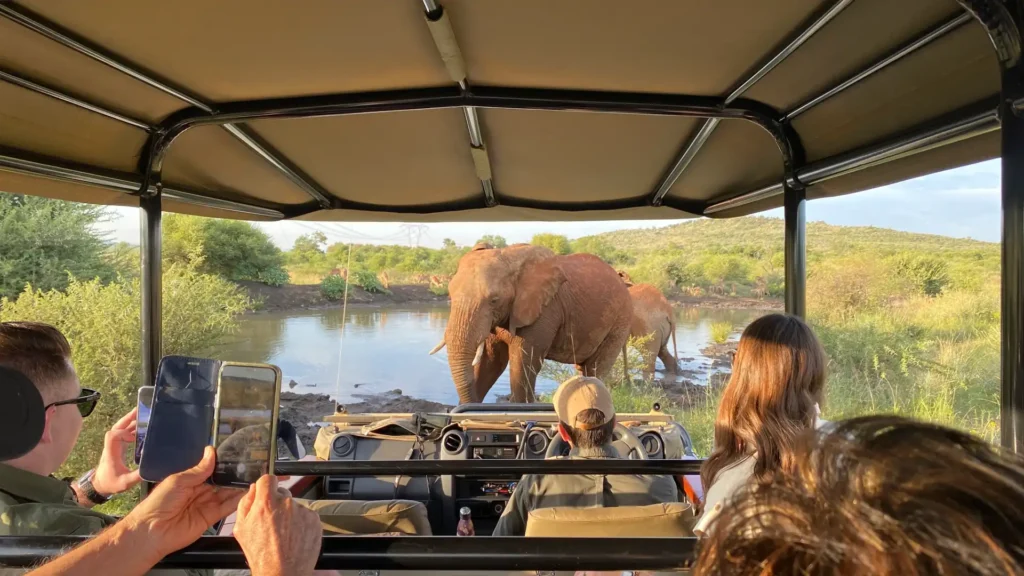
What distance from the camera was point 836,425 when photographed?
0.46m

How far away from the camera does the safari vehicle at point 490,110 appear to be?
116 cm

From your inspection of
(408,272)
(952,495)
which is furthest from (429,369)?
(952,495)

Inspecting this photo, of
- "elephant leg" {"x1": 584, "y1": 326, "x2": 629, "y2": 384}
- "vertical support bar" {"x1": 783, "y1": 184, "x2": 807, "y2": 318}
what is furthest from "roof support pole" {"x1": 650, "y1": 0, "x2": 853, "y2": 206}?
"elephant leg" {"x1": 584, "y1": 326, "x2": 629, "y2": 384}

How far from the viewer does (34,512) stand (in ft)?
3.62

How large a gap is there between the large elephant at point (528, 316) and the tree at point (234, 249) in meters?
14.0

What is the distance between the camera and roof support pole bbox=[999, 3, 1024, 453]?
3.70 ft

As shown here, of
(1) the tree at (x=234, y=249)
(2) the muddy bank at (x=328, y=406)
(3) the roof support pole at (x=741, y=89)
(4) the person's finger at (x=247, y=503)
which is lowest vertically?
(2) the muddy bank at (x=328, y=406)

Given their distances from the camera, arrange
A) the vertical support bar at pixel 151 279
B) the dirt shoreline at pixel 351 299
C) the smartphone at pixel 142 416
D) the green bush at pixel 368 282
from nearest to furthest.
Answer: the smartphone at pixel 142 416 → the vertical support bar at pixel 151 279 → the dirt shoreline at pixel 351 299 → the green bush at pixel 368 282

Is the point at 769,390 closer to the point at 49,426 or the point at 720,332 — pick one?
the point at 49,426

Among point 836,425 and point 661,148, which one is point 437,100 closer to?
point 661,148

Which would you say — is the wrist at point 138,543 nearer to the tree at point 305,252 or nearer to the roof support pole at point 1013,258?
the roof support pole at point 1013,258

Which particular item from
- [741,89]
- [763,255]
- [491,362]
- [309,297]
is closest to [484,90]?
[741,89]

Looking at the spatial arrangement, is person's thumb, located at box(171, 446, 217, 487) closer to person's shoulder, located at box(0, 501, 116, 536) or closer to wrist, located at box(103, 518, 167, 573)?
wrist, located at box(103, 518, 167, 573)

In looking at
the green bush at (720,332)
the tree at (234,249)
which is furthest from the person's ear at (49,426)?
the tree at (234,249)
